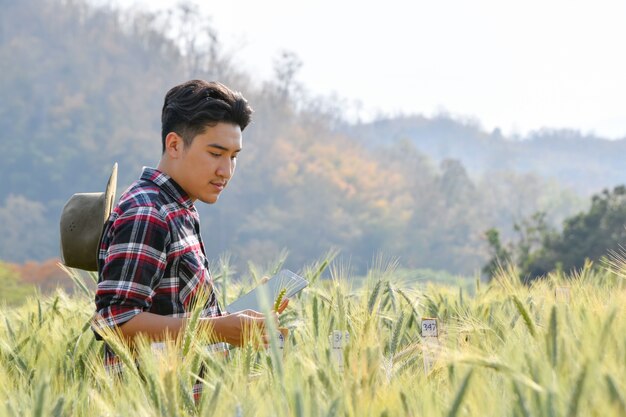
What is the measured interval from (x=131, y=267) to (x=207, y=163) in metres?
0.39

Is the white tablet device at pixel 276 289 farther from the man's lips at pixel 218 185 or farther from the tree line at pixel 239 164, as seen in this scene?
the tree line at pixel 239 164

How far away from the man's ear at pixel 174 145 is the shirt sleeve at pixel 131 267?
0.25 meters

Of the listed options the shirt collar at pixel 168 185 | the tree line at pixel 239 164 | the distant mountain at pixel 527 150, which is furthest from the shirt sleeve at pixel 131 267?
the distant mountain at pixel 527 150

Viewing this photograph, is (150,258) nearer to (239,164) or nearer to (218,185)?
(218,185)

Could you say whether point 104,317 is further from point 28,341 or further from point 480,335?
point 480,335

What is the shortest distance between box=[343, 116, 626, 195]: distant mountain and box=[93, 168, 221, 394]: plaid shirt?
104 metres

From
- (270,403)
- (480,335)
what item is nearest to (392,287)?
(480,335)

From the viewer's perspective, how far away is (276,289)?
8.23 ft

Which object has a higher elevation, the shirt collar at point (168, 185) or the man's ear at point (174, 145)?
the man's ear at point (174, 145)

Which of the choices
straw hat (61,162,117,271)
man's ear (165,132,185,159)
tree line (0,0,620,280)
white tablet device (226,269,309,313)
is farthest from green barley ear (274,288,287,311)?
tree line (0,0,620,280)

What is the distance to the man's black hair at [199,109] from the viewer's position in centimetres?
252

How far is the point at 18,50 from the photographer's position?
73000mm

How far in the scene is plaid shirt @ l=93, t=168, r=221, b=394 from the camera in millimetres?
2301

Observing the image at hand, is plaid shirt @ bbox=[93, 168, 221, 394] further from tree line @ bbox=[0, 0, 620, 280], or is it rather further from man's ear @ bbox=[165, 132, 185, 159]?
tree line @ bbox=[0, 0, 620, 280]
